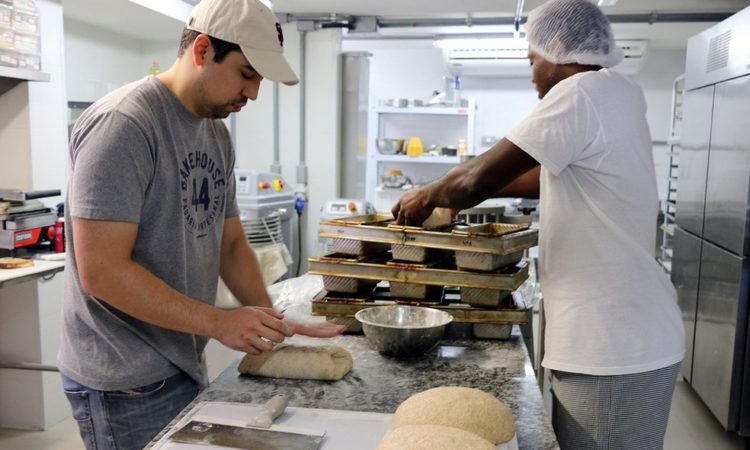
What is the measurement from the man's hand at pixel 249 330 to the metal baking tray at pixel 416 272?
1.71 ft

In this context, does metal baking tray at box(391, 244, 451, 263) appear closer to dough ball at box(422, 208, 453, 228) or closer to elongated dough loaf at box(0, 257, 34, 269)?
dough ball at box(422, 208, 453, 228)

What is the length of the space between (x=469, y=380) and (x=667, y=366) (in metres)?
0.46

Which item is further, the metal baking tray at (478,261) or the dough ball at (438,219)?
the dough ball at (438,219)

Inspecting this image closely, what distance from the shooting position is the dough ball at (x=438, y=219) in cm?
182

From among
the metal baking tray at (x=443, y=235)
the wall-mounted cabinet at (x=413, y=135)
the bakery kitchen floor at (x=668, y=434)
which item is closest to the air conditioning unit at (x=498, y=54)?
the wall-mounted cabinet at (x=413, y=135)

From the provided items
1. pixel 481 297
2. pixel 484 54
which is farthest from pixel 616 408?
pixel 484 54

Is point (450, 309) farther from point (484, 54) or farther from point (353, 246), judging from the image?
point (484, 54)

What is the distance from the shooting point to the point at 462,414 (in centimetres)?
111

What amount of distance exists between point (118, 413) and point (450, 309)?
2.88 feet

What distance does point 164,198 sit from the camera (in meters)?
1.29

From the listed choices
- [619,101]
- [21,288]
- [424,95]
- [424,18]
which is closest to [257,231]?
[21,288]

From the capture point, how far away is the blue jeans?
1.29m

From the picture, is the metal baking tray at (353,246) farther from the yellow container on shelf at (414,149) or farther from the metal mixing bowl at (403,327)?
the yellow container on shelf at (414,149)

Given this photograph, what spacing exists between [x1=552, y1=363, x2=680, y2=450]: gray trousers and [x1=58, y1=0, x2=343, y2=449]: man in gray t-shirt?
0.62 meters
